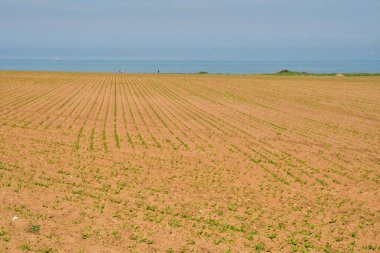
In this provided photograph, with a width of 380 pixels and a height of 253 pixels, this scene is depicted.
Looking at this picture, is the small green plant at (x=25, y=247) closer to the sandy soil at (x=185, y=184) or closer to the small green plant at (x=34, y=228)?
the sandy soil at (x=185, y=184)

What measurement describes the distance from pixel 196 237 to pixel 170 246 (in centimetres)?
76

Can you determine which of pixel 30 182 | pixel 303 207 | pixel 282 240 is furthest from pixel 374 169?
pixel 30 182

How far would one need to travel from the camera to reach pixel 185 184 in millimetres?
13383

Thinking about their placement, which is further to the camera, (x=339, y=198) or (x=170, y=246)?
(x=339, y=198)

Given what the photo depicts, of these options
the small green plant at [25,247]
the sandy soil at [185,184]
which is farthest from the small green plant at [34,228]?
the small green plant at [25,247]

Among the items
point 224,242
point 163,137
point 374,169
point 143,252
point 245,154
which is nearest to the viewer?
point 143,252

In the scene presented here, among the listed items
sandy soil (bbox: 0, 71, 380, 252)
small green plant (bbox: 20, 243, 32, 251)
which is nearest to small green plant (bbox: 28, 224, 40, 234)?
sandy soil (bbox: 0, 71, 380, 252)

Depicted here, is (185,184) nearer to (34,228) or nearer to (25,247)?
(34,228)

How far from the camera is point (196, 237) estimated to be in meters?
9.62

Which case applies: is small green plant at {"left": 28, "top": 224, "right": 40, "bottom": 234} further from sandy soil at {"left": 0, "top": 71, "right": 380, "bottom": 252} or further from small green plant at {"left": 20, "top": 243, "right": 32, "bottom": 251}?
Answer: small green plant at {"left": 20, "top": 243, "right": 32, "bottom": 251}

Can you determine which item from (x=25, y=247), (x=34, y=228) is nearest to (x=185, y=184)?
(x=34, y=228)

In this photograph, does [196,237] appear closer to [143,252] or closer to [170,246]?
[170,246]

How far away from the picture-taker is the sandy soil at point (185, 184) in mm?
9484

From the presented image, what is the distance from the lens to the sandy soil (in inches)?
373
